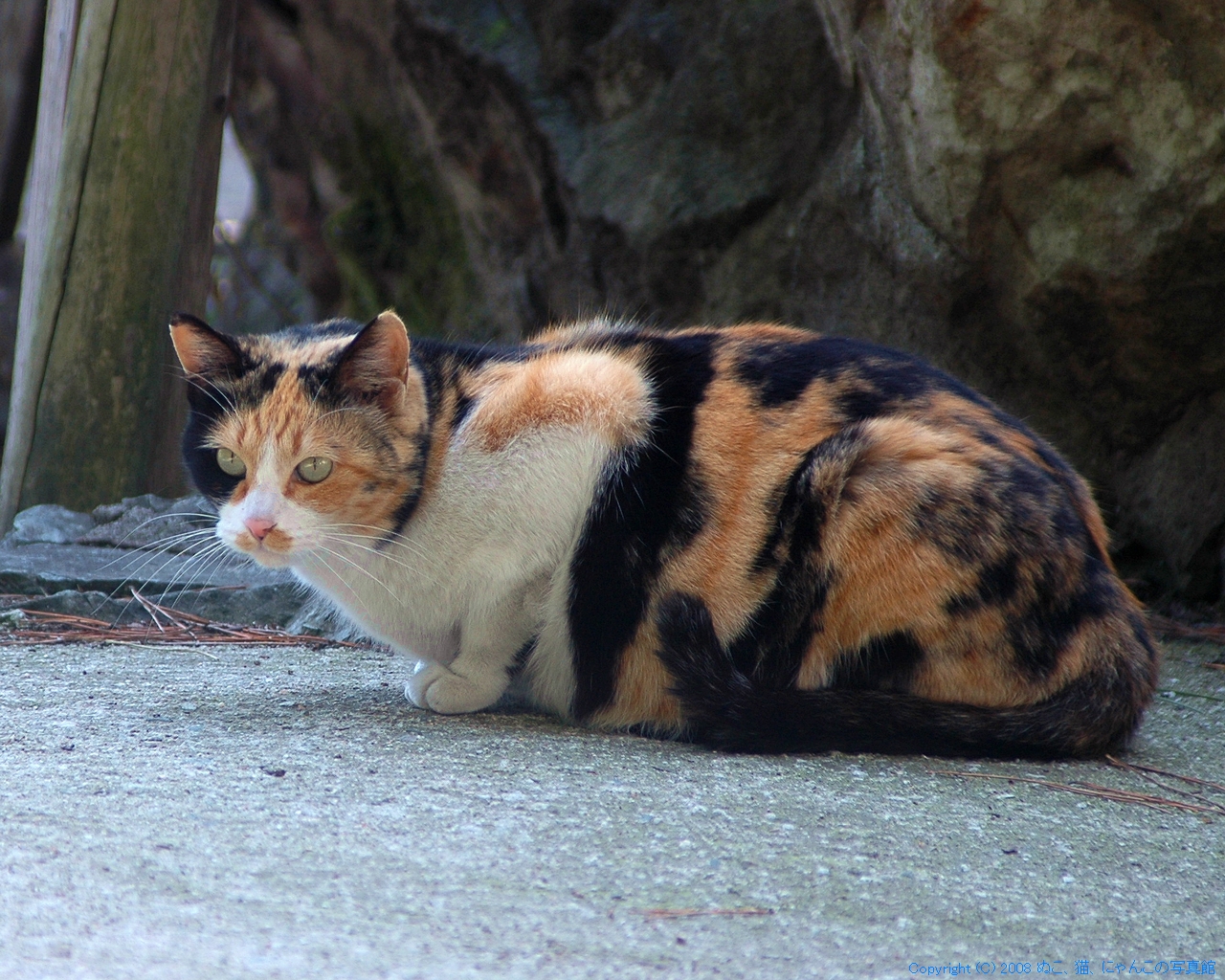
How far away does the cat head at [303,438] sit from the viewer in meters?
2.51

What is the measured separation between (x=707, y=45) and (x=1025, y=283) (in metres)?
1.70

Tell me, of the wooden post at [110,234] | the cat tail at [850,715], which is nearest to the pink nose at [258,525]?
the cat tail at [850,715]

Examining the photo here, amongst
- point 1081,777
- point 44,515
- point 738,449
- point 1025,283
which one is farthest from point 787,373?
point 44,515

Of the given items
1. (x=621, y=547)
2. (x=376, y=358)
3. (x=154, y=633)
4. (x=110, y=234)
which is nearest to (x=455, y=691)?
(x=621, y=547)

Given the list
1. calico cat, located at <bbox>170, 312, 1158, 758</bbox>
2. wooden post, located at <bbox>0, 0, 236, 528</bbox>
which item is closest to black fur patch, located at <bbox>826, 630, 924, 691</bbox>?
calico cat, located at <bbox>170, 312, 1158, 758</bbox>

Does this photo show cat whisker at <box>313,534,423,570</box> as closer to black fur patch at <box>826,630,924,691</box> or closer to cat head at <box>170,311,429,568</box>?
cat head at <box>170,311,429,568</box>

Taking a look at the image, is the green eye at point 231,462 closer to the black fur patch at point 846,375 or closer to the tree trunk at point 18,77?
the black fur patch at point 846,375

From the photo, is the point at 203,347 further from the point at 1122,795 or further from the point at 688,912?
the point at 1122,795

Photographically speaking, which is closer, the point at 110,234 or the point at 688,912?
the point at 688,912

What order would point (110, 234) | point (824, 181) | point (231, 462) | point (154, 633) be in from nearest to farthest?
point (231, 462) < point (154, 633) < point (110, 234) < point (824, 181)

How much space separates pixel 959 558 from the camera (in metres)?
2.48

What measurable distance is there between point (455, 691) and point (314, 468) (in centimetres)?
59

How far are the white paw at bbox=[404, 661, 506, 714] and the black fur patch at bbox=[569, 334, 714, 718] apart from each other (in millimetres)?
222

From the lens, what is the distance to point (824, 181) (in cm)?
454
